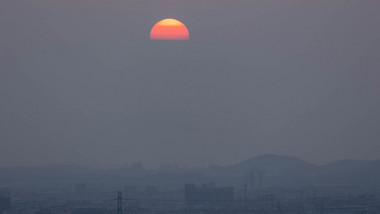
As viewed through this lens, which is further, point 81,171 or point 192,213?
point 81,171

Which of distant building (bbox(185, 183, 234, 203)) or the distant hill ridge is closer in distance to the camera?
distant building (bbox(185, 183, 234, 203))

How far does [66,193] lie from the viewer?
4688 centimetres

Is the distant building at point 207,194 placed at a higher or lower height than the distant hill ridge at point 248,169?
lower

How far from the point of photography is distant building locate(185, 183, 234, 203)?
132 feet

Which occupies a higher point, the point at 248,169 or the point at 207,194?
the point at 248,169

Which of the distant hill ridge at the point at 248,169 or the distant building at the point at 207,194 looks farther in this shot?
the distant hill ridge at the point at 248,169

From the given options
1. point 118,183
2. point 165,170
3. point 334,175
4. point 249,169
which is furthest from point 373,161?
point 118,183

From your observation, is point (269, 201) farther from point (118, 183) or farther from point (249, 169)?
point (249, 169)

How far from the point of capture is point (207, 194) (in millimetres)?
41938

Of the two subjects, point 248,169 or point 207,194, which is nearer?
point 207,194

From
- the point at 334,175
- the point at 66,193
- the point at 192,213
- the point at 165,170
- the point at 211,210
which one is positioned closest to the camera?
the point at 192,213

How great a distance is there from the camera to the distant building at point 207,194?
40219 mm

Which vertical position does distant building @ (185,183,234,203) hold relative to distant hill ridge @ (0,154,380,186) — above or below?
below

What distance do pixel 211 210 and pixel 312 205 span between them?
6.81m
